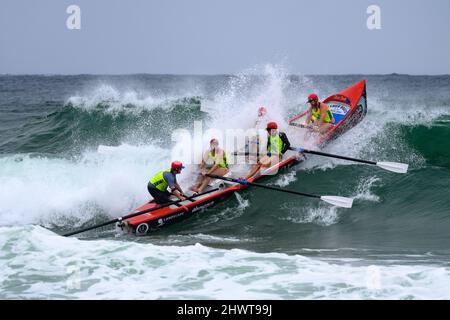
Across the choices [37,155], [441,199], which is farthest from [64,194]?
[441,199]

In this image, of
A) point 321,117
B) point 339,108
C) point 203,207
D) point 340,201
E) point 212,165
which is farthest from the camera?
point 339,108

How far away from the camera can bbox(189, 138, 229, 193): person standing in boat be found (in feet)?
38.9

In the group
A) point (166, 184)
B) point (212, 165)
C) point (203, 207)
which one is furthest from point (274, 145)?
point (166, 184)

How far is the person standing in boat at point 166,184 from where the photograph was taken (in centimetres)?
1075

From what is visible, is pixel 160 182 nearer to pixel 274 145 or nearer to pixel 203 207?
pixel 203 207

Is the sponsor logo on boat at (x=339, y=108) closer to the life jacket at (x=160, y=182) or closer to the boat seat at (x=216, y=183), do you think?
the boat seat at (x=216, y=183)

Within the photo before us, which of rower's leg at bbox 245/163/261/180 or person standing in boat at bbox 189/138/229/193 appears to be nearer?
person standing in boat at bbox 189/138/229/193

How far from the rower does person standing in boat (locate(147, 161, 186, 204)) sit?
2229 mm

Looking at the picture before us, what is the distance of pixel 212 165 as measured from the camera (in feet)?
39.7

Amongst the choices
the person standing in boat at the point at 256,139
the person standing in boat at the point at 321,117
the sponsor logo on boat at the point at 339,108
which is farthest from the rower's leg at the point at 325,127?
the person standing in boat at the point at 256,139

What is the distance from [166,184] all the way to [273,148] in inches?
115

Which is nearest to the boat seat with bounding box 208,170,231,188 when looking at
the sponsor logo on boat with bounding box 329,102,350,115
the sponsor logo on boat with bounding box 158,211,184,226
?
the sponsor logo on boat with bounding box 158,211,184,226

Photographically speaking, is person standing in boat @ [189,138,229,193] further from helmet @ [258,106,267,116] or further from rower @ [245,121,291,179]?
helmet @ [258,106,267,116]

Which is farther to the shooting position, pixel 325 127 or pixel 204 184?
pixel 325 127
